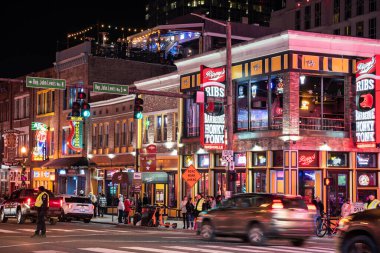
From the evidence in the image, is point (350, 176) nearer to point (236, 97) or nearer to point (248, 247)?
point (236, 97)

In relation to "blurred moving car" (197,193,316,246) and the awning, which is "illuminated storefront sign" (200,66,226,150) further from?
the awning

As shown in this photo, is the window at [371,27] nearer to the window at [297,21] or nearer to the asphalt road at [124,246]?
the window at [297,21]

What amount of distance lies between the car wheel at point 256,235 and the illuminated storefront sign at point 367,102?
13.5 m

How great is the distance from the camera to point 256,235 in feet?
74.9

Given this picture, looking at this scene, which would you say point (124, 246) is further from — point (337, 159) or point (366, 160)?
point (366, 160)

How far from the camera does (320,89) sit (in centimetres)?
3594

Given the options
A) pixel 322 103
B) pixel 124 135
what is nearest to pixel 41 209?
pixel 322 103

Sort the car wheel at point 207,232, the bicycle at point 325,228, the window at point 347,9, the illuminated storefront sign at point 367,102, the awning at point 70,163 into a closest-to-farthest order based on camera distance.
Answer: the car wheel at point 207,232 → the bicycle at point 325,228 → the illuminated storefront sign at point 367,102 → the awning at point 70,163 → the window at point 347,9

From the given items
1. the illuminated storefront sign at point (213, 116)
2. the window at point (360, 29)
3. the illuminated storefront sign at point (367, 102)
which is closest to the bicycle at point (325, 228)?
the illuminated storefront sign at point (367, 102)

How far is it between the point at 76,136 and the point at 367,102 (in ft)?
92.3

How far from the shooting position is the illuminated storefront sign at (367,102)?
34219 mm

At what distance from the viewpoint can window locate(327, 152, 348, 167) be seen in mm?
36188

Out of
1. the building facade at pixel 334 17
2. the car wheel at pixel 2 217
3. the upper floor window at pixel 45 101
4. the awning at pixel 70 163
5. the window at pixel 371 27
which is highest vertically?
the building facade at pixel 334 17

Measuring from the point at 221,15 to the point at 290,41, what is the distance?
13159cm
